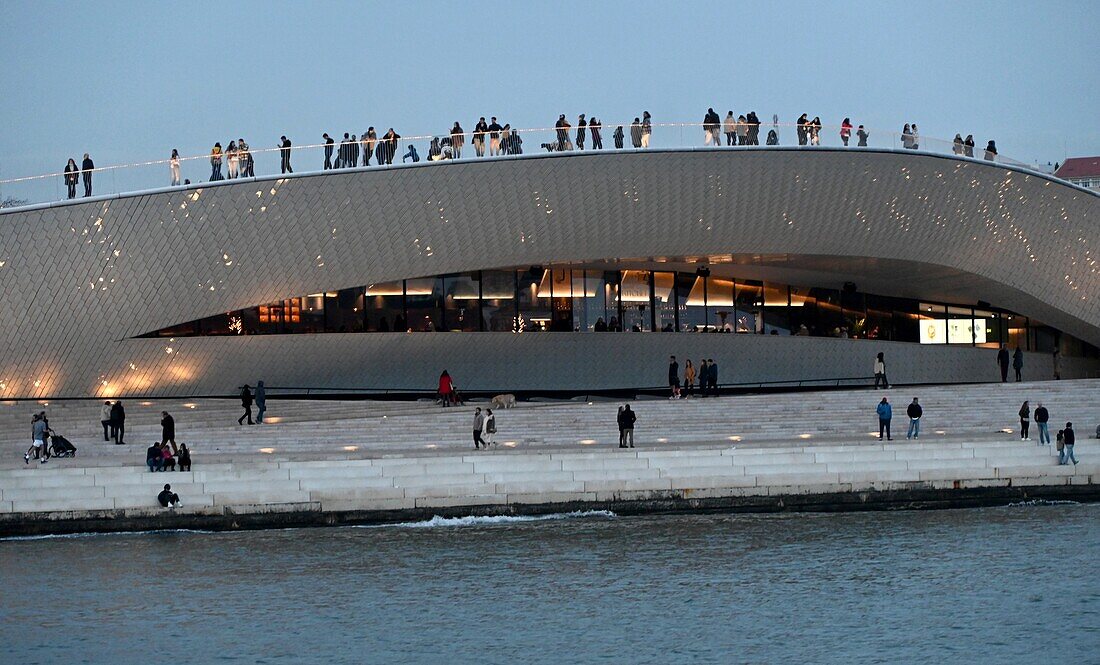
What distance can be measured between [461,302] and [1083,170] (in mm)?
81933

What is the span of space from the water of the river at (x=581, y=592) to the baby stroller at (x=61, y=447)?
2.57m

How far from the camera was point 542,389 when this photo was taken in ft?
105

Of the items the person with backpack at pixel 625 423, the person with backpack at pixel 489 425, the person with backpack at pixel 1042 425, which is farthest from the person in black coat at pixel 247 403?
the person with backpack at pixel 1042 425

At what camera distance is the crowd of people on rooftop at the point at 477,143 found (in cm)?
2816

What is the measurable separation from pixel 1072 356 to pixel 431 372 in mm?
15033

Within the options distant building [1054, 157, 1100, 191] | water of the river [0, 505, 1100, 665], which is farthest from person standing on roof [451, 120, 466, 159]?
distant building [1054, 157, 1100, 191]

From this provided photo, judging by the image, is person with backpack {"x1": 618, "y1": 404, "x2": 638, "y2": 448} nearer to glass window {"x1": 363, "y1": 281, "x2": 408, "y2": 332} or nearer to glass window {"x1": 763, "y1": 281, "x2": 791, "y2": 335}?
glass window {"x1": 363, "y1": 281, "x2": 408, "y2": 332}

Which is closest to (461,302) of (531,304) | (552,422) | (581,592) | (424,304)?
(424,304)

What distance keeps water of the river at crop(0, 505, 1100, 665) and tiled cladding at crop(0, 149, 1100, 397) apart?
9462mm

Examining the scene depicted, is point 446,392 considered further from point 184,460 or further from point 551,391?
point 184,460

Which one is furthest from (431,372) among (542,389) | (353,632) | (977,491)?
(353,632)

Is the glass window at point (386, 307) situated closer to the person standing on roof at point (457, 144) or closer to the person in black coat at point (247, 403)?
the person standing on roof at point (457, 144)

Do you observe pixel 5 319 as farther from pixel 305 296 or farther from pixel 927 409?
pixel 927 409

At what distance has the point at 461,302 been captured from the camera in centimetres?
3164
